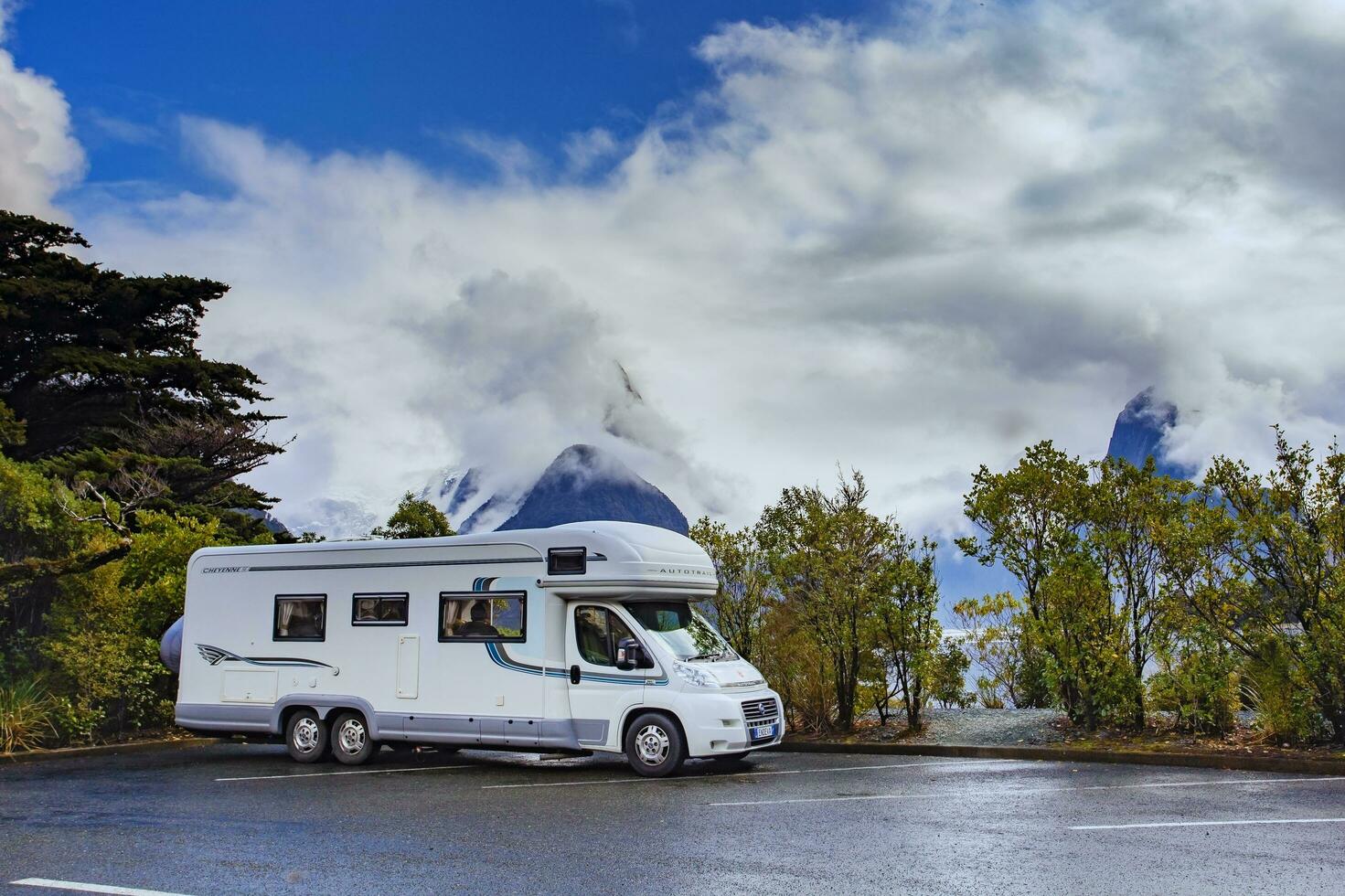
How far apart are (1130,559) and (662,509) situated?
134 meters

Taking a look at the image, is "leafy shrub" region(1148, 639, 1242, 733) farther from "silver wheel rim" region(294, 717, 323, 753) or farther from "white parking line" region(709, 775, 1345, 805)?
"silver wheel rim" region(294, 717, 323, 753)

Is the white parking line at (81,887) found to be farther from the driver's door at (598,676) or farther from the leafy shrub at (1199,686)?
the leafy shrub at (1199,686)

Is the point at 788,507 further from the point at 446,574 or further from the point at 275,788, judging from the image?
the point at 275,788

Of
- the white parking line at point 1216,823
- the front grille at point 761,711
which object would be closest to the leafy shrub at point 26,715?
the front grille at point 761,711

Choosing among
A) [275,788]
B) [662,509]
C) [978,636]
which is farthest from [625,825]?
[662,509]

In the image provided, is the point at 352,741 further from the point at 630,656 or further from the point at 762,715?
the point at 762,715

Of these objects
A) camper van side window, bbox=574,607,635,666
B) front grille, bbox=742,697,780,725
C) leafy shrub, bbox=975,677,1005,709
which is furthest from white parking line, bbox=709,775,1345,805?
leafy shrub, bbox=975,677,1005,709

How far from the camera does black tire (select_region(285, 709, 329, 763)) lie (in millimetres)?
14602

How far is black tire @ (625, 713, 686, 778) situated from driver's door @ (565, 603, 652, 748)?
19 cm

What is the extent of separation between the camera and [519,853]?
8.20m

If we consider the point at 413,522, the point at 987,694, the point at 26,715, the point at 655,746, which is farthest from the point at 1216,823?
the point at 413,522

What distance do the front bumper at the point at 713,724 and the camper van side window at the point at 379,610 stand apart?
3.91 m

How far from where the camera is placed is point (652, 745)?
12789 millimetres

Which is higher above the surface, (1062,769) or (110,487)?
(110,487)
